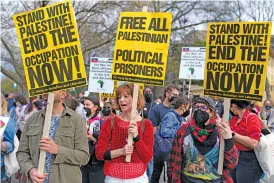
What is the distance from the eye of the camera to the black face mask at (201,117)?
163 inches

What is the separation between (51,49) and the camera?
13.4 ft

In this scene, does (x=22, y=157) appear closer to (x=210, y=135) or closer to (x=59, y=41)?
(x=59, y=41)

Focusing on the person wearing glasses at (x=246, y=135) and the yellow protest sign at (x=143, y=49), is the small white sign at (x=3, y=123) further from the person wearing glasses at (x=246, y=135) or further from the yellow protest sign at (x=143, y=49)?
the person wearing glasses at (x=246, y=135)

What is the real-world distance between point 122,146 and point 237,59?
1466 millimetres

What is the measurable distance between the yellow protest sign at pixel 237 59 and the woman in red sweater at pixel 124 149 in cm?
85

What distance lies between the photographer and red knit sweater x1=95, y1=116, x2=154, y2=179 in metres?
4.25

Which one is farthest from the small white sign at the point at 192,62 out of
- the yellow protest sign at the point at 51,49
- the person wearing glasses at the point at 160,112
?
the yellow protest sign at the point at 51,49

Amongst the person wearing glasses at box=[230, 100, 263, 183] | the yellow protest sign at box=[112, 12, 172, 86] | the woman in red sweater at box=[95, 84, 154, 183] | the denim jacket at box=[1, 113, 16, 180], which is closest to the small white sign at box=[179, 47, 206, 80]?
the person wearing glasses at box=[230, 100, 263, 183]

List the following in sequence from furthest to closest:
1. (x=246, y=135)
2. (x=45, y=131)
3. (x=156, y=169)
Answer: (x=156, y=169)
(x=246, y=135)
(x=45, y=131)

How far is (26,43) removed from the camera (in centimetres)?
412

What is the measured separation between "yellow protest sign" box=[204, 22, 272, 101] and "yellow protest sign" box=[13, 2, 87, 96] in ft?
4.65

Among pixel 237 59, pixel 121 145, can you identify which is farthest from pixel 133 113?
pixel 237 59

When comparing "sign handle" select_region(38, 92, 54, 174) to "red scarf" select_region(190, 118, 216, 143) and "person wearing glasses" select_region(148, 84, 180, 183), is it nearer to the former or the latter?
"red scarf" select_region(190, 118, 216, 143)

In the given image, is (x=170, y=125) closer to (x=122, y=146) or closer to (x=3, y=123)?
(x=122, y=146)
